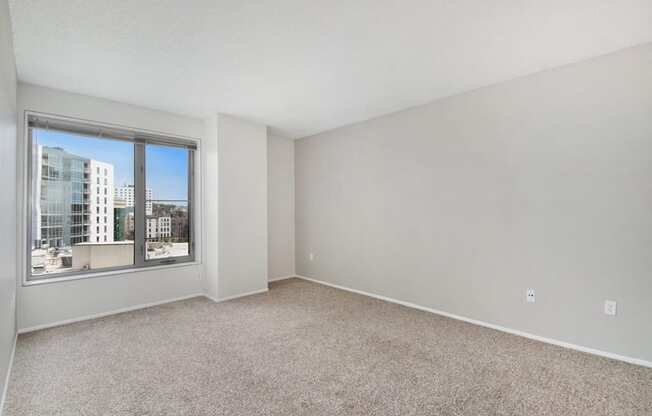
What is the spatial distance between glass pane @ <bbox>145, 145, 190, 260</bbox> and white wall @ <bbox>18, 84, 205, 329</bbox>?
8.4 inches

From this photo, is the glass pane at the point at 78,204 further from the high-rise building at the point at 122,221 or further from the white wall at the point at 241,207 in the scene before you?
the white wall at the point at 241,207

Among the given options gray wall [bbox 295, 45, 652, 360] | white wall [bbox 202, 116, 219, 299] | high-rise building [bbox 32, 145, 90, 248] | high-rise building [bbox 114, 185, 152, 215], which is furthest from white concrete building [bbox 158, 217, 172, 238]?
gray wall [bbox 295, 45, 652, 360]

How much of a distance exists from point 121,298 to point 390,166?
3.63 meters

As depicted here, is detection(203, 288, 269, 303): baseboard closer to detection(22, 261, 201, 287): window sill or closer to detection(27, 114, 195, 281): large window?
detection(22, 261, 201, 287): window sill

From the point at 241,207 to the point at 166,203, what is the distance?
97 cm

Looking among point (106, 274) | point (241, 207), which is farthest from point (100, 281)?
point (241, 207)

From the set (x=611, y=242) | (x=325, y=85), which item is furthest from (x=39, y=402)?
(x=611, y=242)

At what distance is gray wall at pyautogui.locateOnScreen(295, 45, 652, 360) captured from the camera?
244 cm

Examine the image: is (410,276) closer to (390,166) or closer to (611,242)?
(390,166)

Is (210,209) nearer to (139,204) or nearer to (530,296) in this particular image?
(139,204)

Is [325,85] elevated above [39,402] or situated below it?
above

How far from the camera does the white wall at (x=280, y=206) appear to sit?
5.17 metres

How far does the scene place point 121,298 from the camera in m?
3.64

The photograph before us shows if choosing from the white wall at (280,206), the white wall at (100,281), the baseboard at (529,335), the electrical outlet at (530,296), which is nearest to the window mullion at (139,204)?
the white wall at (100,281)
